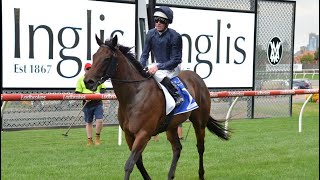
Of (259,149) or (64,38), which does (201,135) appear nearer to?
(259,149)

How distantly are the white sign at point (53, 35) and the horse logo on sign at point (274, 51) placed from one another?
4354 millimetres

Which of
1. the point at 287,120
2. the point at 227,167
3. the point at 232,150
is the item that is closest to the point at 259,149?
the point at 232,150

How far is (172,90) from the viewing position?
6.12 m

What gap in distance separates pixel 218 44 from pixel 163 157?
5172mm

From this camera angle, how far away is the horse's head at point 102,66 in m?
5.30

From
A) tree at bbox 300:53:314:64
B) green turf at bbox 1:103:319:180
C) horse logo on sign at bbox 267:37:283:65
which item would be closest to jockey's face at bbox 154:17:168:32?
green turf at bbox 1:103:319:180

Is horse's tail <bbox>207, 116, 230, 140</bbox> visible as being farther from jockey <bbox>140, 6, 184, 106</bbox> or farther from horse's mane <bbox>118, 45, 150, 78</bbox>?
horse's mane <bbox>118, 45, 150, 78</bbox>

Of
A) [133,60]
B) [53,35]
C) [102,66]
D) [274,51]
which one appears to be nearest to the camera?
[102,66]

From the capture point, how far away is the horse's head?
5301mm

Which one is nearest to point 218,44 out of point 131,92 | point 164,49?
point 164,49

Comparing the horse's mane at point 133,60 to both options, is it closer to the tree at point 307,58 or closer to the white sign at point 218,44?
the white sign at point 218,44

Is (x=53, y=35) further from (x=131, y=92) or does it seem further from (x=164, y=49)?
(x=131, y=92)

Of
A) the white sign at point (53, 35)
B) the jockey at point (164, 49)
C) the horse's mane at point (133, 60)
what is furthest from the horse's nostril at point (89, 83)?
the white sign at point (53, 35)

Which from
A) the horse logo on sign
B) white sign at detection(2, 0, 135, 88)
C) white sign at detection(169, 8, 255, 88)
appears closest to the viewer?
white sign at detection(2, 0, 135, 88)
